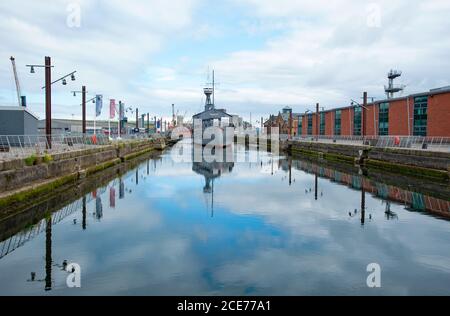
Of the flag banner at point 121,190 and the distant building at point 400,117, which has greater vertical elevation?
the distant building at point 400,117

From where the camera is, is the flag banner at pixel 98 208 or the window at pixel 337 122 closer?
the flag banner at pixel 98 208

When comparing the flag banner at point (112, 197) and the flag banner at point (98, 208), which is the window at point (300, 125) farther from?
the flag banner at point (98, 208)

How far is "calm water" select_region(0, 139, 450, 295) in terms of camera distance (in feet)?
34.8

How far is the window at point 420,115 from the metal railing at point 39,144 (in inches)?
1708

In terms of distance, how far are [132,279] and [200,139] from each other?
90.7m

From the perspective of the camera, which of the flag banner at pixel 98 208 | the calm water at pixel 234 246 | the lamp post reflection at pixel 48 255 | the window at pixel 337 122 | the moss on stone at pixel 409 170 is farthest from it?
the window at pixel 337 122

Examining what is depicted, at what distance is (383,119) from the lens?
2623 inches

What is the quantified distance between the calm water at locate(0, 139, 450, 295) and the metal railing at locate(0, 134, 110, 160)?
5.25 metres

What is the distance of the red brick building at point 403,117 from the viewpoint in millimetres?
50938

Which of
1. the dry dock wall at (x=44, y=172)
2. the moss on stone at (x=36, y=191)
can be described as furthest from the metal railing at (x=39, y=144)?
the moss on stone at (x=36, y=191)

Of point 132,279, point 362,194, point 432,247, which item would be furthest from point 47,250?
point 362,194

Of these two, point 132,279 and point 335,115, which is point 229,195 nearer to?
point 132,279


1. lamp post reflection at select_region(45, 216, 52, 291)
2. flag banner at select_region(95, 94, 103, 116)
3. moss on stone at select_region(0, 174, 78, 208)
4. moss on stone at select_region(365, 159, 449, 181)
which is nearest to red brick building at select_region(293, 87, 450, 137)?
moss on stone at select_region(365, 159, 449, 181)

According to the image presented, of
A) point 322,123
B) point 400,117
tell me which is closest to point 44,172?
point 400,117
